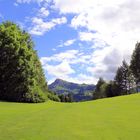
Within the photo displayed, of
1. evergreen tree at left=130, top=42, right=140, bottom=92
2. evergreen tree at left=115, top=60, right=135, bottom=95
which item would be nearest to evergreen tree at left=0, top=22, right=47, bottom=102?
evergreen tree at left=130, top=42, right=140, bottom=92

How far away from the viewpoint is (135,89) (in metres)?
149

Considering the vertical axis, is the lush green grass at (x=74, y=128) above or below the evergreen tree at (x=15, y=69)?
below

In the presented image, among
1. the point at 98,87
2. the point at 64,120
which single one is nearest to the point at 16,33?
the point at 64,120

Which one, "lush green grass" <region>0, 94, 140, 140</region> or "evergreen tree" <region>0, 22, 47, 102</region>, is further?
"evergreen tree" <region>0, 22, 47, 102</region>

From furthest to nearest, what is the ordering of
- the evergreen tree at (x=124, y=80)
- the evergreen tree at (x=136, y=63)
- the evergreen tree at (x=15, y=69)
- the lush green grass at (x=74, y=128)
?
1. the evergreen tree at (x=124, y=80)
2. the evergreen tree at (x=136, y=63)
3. the evergreen tree at (x=15, y=69)
4. the lush green grass at (x=74, y=128)

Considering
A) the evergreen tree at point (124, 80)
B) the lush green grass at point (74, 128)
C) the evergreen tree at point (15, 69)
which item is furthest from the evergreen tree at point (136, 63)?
the lush green grass at point (74, 128)

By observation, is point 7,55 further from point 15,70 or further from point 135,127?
point 135,127

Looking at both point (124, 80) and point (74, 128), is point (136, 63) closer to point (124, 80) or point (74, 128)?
point (124, 80)

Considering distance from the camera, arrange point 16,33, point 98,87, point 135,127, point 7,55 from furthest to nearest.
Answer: point 98,87 < point 16,33 < point 7,55 < point 135,127

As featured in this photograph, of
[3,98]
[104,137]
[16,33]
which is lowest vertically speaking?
[104,137]

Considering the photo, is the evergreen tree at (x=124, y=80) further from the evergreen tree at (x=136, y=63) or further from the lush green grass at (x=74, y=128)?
the lush green grass at (x=74, y=128)

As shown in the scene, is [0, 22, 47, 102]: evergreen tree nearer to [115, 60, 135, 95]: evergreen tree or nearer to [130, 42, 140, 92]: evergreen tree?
[130, 42, 140, 92]: evergreen tree

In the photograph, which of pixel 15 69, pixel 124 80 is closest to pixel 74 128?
pixel 15 69

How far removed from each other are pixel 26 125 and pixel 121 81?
121443 millimetres
